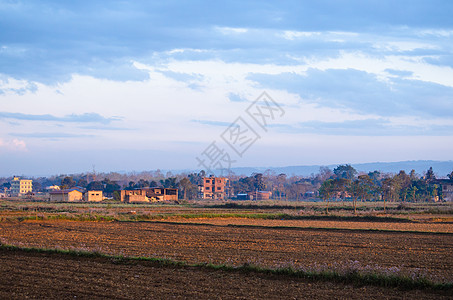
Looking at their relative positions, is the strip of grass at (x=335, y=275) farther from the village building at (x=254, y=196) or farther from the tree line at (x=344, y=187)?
the village building at (x=254, y=196)

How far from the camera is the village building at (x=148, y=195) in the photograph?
96.8 metres

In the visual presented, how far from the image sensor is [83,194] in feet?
337

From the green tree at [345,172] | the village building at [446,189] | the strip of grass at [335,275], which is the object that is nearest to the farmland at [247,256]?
the strip of grass at [335,275]

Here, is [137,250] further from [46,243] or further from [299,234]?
[299,234]

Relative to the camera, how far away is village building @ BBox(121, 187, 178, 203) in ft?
318

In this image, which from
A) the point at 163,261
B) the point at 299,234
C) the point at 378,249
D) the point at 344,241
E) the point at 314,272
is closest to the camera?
the point at 314,272

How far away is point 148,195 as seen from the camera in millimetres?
102812

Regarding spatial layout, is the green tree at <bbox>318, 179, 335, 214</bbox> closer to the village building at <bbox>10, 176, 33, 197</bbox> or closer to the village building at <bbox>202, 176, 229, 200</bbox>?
the village building at <bbox>202, 176, 229, 200</bbox>

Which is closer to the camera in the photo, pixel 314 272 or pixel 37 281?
pixel 37 281

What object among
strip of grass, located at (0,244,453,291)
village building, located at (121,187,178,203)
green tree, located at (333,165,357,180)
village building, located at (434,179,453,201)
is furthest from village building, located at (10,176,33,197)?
strip of grass, located at (0,244,453,291)

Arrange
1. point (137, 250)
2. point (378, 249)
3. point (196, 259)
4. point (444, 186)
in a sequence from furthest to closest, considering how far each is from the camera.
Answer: point (444, 186) → point (378, 249) → point (137, 250) → point (196, 259)

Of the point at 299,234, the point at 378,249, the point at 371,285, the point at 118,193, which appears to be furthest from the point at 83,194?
the point at 371,285

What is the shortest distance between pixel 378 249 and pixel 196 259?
9.59m

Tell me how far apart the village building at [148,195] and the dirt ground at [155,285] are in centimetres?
8034
